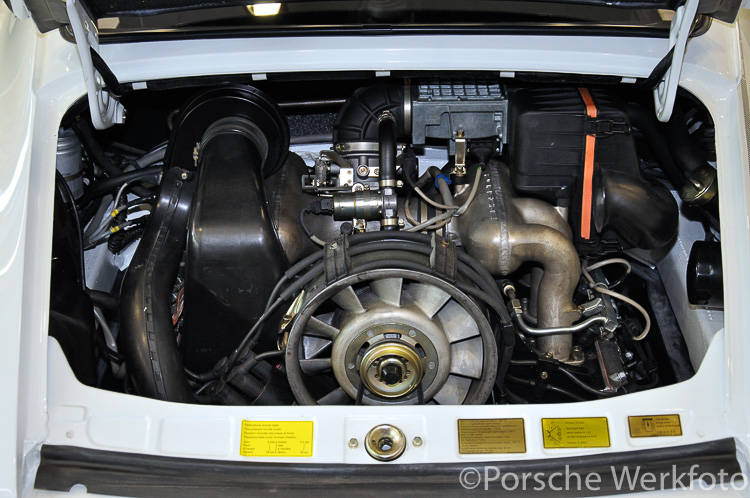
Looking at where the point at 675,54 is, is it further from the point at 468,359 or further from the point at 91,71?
the point at 91,71

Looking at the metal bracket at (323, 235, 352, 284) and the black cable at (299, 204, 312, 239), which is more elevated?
the black cable at (299, 204, 312, 239)

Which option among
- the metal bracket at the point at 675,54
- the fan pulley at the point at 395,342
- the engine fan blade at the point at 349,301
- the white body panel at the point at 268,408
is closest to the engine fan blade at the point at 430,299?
the fan pulley at the point at 395,342

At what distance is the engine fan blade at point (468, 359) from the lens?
1697 mm

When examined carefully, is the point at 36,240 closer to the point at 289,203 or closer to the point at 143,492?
the point at 143,492

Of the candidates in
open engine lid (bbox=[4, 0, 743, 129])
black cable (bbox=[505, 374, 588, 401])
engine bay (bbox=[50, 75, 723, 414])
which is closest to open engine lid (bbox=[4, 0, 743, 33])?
open engine lid (bbox=[4, 0, 743, 129])

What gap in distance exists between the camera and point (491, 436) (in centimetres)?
138

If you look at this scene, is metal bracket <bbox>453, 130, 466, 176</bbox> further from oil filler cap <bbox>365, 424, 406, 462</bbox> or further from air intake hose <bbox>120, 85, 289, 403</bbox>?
oil filler cap <bbox>365, 424, 406, 462</bbox>

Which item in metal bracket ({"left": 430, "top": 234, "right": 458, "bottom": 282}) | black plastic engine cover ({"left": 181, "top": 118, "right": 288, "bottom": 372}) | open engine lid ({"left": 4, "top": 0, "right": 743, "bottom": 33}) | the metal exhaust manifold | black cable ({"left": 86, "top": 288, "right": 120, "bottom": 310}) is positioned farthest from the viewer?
black cable ({"left": 86, "top": 288, "right": 120, "bottom": 310})

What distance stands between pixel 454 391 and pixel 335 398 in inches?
12.3

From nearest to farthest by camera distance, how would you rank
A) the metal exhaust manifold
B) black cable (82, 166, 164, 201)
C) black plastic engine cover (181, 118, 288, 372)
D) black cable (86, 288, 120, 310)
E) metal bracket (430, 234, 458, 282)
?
metal bracket (430, 234, 458, 282) < black plastic engine cover (181, 118, 288, 372) < the metal exhaust manifold < black cable (86, 288, 120, 310) < black cable (82, 166, 164, 201)

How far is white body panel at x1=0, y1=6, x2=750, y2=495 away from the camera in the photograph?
52.7 inches

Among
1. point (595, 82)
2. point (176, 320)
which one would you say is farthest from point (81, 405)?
point (595, 82)

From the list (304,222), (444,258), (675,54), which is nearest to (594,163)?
(675,54)

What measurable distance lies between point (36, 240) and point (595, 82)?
51.0 inches
